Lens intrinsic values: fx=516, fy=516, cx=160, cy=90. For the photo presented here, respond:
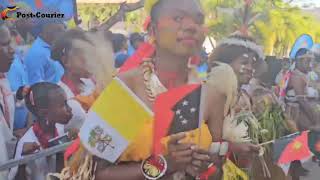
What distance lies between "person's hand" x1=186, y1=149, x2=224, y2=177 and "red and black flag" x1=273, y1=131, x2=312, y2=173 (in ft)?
1.51

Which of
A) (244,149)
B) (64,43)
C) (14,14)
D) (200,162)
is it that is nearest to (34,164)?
(64,43)

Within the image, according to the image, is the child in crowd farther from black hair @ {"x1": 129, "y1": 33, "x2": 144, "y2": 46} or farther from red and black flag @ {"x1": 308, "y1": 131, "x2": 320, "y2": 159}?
red and black flag @ {"x1": 308, "y1": 131, "x2": 320, "y2": 159}

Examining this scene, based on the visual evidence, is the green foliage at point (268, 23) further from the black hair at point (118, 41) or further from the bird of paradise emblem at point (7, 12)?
the bird of paradise emblem at point (7, 12)

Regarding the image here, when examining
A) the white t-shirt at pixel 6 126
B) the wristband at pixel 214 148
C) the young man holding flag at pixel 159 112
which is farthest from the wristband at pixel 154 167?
the white t-shirt at pixel 6 126

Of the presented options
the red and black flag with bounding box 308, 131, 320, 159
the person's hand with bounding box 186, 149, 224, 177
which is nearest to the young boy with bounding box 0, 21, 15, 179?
the person's hand with bounding box 186, 149, 224, 177

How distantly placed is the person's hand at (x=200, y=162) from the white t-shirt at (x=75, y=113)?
2.29 feet

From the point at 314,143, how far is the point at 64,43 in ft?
5.94

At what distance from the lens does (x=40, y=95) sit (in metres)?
2.77

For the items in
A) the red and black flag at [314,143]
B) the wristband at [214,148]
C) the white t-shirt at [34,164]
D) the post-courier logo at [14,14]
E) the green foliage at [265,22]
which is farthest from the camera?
the red and black flag at [314,143]

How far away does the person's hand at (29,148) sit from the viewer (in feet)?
9.11

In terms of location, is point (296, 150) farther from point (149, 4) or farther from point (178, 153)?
point (149, 4)

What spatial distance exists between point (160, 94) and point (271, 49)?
2.52 ft

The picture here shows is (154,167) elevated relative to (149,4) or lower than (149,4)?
lower

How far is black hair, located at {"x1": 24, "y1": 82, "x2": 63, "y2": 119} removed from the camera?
108 inches
